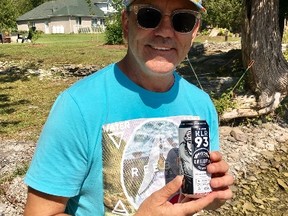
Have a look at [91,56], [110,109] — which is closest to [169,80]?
[110,109]

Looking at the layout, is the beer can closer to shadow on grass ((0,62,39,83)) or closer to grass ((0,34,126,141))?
grass ((0,34,126,141))

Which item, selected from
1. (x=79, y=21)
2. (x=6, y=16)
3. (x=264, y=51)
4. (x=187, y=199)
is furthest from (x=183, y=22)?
(x=79, y=21)

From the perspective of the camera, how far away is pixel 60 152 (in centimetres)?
162

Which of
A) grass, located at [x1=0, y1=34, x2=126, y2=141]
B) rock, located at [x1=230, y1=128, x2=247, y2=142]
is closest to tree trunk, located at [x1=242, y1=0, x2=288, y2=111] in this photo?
rock, located at [x1=230, y1=128, x2=247, y2=142]

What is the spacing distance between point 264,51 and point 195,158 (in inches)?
235

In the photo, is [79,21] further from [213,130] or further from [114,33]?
[213,130]

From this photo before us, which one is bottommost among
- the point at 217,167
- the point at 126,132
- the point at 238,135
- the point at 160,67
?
the point at 238,135

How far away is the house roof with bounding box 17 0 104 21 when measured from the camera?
69812 millimetres

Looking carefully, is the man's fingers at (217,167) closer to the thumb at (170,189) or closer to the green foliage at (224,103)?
the thumb at (170,189)

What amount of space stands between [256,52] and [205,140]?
5.92 m

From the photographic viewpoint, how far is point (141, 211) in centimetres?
157

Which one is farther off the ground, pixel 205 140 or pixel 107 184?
pixel 205 140

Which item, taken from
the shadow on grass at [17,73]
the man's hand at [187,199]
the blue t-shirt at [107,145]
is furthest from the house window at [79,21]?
the man's hand at [187,199]

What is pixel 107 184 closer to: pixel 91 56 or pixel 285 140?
pixel 285 140
